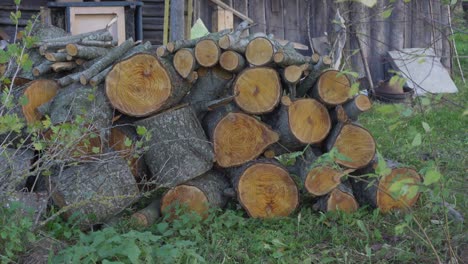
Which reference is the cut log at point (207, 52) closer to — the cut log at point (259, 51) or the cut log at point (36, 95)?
the cut log at point (259, 51)

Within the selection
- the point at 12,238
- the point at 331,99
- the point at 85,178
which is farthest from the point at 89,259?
the point at 331,99

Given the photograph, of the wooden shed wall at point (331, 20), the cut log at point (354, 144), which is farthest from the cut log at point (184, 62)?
the wooden shed wall at point (331, 20)

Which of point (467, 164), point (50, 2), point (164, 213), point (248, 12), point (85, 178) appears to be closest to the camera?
point (85, 178)

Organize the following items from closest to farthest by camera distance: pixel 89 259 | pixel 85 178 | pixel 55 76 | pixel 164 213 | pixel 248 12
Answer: pixel 89 259 → pixel 85 178 → pixel 164 213 → pixel 55 76 → pixel 248 12

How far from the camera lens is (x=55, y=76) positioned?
17.4 feet

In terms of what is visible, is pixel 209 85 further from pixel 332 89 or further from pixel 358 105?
pixel 358 105

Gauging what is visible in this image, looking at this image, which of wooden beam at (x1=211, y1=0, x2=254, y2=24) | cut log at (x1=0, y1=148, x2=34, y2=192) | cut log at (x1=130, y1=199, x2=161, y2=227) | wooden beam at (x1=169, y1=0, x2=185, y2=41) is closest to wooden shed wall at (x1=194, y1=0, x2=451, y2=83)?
wooden beam at (x1=211, y1=0, x2=254, y2=24)

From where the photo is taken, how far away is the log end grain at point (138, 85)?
4.94 meters

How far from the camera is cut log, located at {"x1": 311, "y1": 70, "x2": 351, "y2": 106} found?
5.16 metres

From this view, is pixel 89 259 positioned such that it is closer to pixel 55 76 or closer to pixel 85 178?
pixel 85 178

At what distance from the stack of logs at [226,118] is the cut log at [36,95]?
13 millimetres

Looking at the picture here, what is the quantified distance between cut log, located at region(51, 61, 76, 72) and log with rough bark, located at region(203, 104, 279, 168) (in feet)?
4.03

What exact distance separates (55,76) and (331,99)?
2182 mm

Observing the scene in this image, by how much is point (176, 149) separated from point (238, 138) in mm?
487
